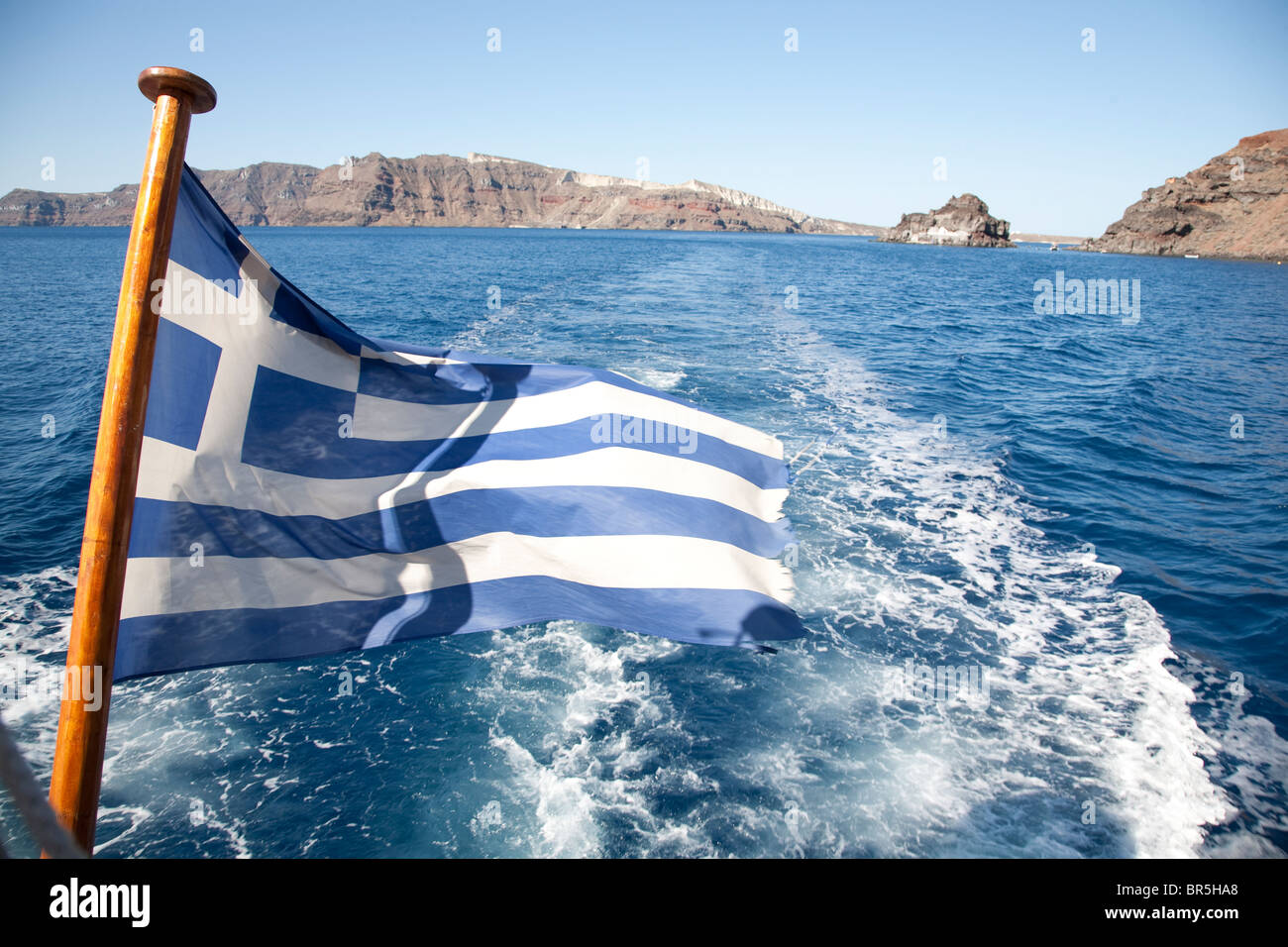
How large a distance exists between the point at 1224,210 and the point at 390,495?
16944cm

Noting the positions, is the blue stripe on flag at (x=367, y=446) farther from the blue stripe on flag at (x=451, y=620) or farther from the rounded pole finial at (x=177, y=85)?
the rounded pole finial at (x=177, y=85)

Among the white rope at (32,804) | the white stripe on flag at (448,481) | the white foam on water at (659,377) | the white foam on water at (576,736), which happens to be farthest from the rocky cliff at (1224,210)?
the white rope at (32,804)

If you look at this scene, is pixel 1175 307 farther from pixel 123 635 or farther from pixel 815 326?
pixel 123 635

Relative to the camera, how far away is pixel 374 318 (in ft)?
94.4

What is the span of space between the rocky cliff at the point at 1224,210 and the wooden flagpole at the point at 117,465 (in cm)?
14900

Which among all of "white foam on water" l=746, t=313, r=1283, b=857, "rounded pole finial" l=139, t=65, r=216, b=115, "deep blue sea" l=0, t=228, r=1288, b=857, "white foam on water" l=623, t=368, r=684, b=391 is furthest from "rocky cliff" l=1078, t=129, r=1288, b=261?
"rounded pole finial" l=139, t=65, r=216, b=115

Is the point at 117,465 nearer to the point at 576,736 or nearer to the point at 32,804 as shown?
the point at 32,804

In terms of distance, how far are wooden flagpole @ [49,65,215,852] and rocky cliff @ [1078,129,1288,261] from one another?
14900 cm

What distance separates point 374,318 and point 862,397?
22.0m

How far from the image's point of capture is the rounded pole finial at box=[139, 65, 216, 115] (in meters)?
2.26

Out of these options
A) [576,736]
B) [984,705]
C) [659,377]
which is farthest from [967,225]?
[576,736]

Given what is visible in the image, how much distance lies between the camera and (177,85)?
2.34 metres
